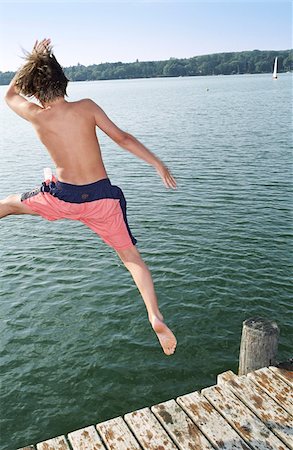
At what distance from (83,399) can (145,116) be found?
47.2 metres

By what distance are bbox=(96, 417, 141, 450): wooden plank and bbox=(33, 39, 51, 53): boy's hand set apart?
4954 mm

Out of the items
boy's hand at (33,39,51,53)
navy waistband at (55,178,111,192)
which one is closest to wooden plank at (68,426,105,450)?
navy waistband at (55,178,111,192)

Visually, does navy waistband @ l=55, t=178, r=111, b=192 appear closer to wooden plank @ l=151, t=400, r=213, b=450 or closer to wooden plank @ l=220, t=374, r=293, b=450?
wooden plank @ l=151, t=400, r=213, b=450

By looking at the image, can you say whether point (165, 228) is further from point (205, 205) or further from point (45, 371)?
point (45, 371)

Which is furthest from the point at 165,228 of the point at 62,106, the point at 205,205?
the point at 62,106

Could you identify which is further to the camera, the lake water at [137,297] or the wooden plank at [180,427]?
the lake water at [137,297]

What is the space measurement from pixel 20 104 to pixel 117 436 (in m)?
4.52

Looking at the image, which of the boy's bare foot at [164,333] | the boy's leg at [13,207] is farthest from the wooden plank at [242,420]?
the boy's leg at [13,207]

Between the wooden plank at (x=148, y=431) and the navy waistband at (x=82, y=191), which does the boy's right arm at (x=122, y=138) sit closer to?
the navy waistband at (x=82, y=191)

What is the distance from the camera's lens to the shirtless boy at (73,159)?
4.24m

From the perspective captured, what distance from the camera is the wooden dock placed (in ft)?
19.6

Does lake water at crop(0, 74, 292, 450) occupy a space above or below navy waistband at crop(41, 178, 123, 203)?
below

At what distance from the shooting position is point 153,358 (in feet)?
33.7

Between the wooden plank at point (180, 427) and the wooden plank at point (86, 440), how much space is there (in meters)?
0.91
